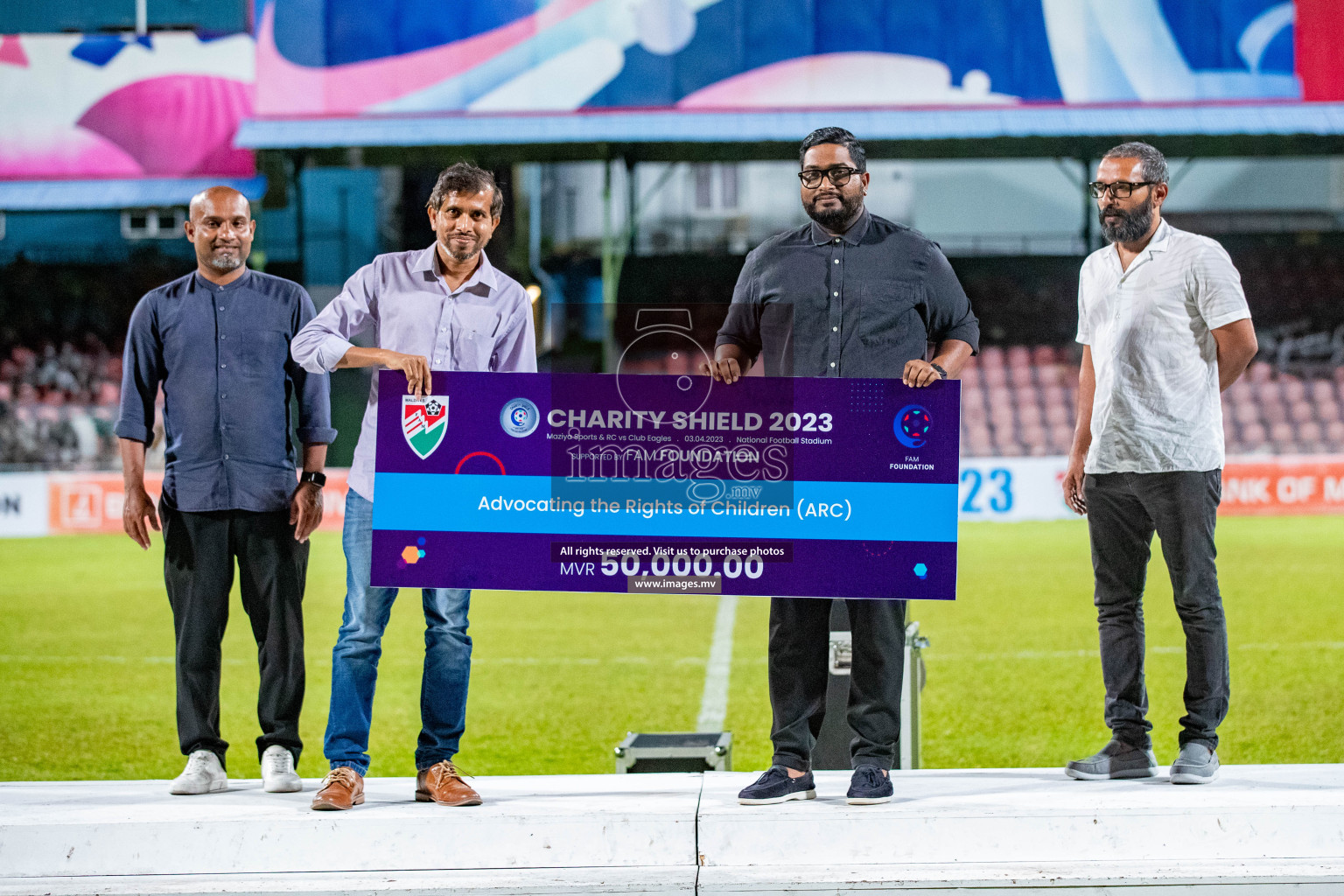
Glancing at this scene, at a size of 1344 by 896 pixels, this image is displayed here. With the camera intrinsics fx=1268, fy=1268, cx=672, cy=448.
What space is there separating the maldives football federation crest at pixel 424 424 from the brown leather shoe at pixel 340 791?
2.87 ft

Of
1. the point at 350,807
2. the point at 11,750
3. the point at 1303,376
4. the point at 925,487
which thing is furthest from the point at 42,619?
the point at 1303,376

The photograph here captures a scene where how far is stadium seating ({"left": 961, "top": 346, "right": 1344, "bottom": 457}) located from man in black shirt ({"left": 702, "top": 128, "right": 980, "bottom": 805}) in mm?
14492

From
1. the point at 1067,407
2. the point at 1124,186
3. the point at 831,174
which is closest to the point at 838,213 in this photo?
the point at 831,174

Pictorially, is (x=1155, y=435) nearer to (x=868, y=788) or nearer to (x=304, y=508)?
(x=868, y=788)

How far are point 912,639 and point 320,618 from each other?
8.11 m

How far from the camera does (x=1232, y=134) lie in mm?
16562

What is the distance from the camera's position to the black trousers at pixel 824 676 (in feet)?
11.0

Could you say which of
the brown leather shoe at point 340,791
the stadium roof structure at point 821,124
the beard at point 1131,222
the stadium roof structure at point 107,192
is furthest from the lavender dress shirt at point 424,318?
the stadium roof structure at point 107,192

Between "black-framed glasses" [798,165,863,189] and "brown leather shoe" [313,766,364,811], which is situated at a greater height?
"black-framed glasses" [798,165,863,189]

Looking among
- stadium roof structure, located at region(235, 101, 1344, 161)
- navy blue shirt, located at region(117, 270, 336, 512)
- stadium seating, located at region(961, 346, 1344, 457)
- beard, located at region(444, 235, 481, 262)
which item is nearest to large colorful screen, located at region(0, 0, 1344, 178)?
Answer: stadium roof structure, located at region(235, 101, 1344, 161)

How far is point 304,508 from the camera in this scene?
3.67 metres

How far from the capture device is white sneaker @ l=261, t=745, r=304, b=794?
3.58 metres

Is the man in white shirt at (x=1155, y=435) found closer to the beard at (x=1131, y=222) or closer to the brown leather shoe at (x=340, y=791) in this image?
the beard at (x=1131, y=222)

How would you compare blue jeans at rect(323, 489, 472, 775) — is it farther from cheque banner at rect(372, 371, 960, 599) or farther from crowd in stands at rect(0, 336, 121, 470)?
crowd in stands at rect(0, 336, 121, 470)
